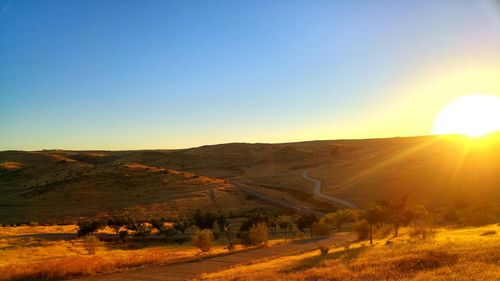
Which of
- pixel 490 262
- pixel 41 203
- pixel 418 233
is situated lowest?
pixel 41 203

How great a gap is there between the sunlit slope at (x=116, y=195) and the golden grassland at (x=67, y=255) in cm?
2679

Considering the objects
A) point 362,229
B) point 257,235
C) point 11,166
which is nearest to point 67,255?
point 257,235

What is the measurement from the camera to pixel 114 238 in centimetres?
6362

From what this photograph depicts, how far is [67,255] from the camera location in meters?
42.3

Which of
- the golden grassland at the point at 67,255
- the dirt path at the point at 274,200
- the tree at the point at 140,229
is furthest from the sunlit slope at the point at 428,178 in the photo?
the golden grassland at the point at 67,255

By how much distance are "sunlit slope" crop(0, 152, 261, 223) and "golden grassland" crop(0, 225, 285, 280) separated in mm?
26791

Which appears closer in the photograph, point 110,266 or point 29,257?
point 110,266

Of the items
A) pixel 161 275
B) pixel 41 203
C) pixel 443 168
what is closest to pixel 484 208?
pixel 161 275

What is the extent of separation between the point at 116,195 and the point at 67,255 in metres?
70.1

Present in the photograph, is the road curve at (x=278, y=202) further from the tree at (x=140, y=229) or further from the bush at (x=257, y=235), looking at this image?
the bush at (x=257, y=235)

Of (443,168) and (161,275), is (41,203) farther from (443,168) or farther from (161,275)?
(443,168)

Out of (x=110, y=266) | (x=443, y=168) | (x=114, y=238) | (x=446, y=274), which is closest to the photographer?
(x=446, y=274)

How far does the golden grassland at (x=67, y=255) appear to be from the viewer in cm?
2731

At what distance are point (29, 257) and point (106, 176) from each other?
92402 millimetres
